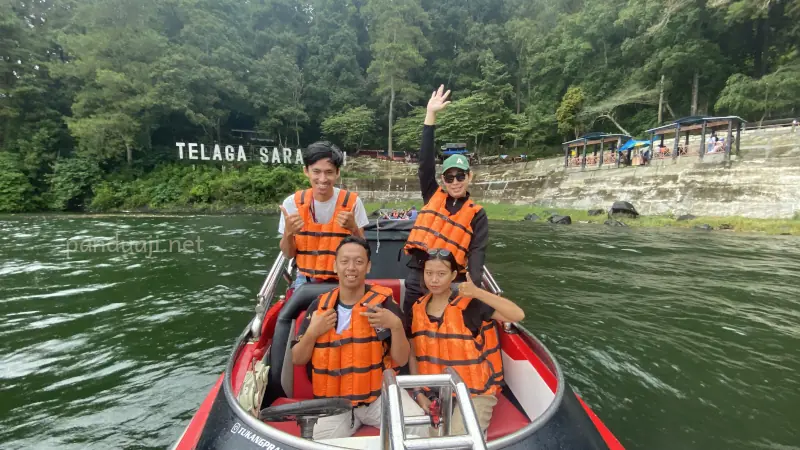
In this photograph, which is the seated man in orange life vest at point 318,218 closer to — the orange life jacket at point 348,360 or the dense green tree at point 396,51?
the orange life jacket at point 348,360

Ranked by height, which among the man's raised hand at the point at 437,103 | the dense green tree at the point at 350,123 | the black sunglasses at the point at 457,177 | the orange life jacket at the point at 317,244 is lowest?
the orange life jacket at the point at 317,244

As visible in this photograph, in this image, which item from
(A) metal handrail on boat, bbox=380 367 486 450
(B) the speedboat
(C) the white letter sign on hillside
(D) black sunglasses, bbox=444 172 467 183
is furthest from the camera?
(C) the white letter sign on hillside

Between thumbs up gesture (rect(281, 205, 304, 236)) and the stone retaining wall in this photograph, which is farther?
the stone retaining wall

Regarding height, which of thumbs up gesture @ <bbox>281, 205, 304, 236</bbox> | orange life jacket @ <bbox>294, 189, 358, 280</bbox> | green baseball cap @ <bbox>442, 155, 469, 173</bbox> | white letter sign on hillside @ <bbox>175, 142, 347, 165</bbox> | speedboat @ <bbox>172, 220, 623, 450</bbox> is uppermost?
white letter sign on hillside @ <bbox>175, 142, 347, 165</bbox>

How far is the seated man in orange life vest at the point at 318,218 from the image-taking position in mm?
2898

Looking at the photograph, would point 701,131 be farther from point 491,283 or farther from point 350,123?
point 350,123

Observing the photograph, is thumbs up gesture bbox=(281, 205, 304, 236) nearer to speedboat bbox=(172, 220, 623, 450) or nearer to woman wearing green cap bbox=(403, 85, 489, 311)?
speedboat bbox=(172, 220, 623, 450)

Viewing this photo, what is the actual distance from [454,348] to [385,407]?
109 cm

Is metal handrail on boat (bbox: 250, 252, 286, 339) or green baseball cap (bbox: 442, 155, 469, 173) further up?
green baseball cap (bbox: 442, 155, 469, 173)

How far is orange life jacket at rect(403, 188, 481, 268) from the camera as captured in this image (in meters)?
3.06

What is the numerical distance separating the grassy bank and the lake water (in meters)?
3.03

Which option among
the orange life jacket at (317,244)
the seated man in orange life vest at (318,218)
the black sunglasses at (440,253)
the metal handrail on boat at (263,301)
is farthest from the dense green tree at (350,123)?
the black sunglasses at (440,253)

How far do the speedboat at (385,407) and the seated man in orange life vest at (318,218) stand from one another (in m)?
0.48

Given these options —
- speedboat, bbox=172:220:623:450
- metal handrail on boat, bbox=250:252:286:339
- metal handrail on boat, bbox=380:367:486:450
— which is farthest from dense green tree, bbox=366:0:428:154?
metal handrail on boat, bbox=380:367:486:450
